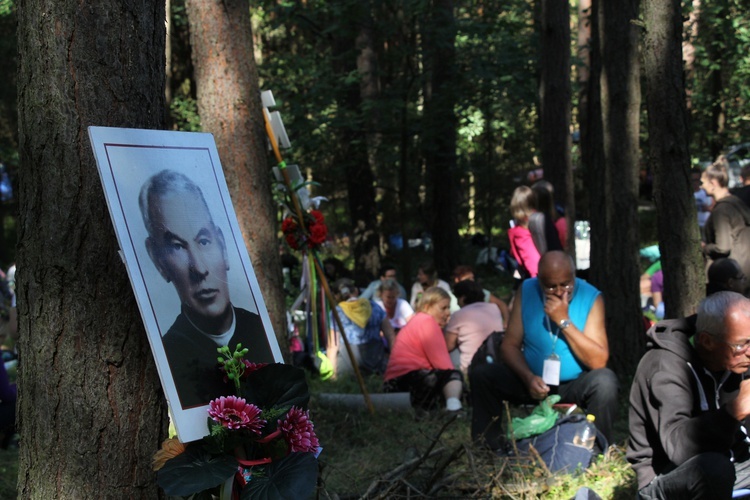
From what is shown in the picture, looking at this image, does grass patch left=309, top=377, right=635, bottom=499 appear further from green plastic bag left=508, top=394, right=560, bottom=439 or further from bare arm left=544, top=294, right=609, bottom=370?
bare arm left=544, top=294, right=609, bottom=370

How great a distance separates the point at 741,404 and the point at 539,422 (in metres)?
1.98

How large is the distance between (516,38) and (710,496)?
11.3m

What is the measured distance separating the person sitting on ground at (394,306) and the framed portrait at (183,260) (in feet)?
24.4

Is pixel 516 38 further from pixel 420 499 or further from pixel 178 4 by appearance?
pixel 420 499

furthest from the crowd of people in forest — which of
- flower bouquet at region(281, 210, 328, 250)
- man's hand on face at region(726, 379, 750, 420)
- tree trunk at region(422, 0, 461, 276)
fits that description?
tree trunk at region(422, 0, 461, 276)

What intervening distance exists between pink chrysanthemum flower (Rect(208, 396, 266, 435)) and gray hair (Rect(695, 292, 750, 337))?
1896 millimetres

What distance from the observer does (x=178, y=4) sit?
46.4 feet

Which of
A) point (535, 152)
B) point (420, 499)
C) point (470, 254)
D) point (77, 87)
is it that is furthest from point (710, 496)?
point (535, 152)

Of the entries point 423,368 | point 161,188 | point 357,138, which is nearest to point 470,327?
point 423,368

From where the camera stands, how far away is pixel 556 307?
5.23 meters

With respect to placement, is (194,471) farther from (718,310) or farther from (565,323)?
(565,323)

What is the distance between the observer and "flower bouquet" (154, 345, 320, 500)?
247 centimetres

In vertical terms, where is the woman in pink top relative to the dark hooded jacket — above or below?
above

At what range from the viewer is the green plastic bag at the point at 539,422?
523 cm
